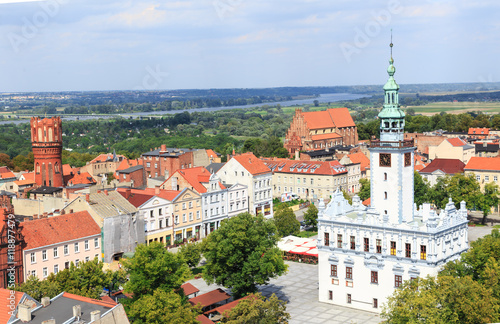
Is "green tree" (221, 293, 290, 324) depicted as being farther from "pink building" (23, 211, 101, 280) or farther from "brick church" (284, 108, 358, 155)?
"brick church" (284, 108, 358, 155)

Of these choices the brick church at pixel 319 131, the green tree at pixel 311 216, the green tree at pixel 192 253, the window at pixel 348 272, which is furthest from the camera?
the brick church at pixel 319 131

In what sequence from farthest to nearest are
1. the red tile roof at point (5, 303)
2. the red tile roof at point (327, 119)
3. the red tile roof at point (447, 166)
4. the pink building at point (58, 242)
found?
the red tile roof at point (327, 119) → the red tile roof at point (447, 166) → the pink building at point (58, 242) → the red tile roof at point (5, 303)

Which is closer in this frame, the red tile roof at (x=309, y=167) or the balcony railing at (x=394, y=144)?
the balcony railing at (x=394, y=144)

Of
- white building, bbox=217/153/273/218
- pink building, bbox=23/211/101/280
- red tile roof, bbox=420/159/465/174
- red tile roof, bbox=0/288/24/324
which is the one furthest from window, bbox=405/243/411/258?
red tile roof, bbox=420/159/465/174

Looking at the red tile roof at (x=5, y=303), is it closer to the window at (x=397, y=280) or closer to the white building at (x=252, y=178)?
the window at (x=397, y=280)

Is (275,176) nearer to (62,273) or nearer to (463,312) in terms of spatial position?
(62,273)

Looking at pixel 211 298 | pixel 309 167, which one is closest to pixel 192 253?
pixel 211 298

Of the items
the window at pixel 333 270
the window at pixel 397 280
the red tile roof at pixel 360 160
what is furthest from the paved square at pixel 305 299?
the red tile roof at pixel 360 160

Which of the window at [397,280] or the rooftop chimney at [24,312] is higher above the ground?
the rooftop chimney at [24,312]
